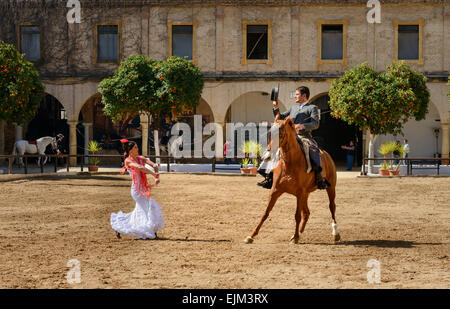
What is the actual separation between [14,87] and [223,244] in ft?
51.3

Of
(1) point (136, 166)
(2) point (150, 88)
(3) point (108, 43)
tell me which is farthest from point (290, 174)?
(3) point (108, 43)

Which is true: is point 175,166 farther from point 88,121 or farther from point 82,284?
point 82,284

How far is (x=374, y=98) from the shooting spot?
76.0ft

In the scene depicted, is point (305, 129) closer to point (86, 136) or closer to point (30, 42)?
point (86, 136)

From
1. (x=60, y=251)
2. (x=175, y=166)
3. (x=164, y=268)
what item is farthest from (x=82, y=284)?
(x=175, y=166)

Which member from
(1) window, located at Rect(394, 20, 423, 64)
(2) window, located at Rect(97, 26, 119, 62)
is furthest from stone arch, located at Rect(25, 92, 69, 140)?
(1) window, located at Rect(394, 20, 423, 64)

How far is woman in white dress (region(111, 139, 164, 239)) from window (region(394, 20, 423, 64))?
74.9 ft

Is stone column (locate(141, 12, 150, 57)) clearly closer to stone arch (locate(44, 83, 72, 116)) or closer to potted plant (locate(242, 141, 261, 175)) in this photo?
stone arch (locate(44, 83, 72, 116))

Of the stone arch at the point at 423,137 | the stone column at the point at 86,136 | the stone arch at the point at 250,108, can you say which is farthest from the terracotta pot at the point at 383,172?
the stone column at the point at 86,136

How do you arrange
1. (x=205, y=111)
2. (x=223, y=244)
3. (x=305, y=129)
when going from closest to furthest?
(x=223, y=244)
(x=305, y=129)
(x=205, y=111)

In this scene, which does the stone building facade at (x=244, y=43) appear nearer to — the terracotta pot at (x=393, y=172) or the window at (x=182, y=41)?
the window at (x=182, y=41)
